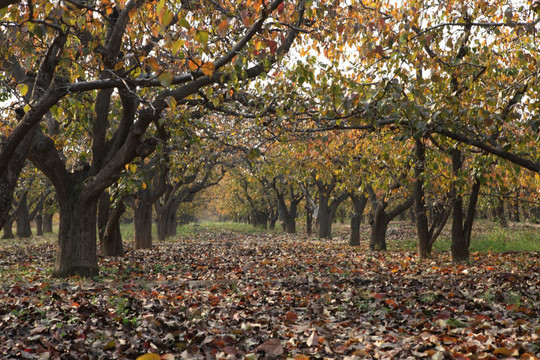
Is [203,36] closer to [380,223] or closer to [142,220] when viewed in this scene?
[380,223]

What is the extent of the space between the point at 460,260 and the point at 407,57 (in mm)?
6249

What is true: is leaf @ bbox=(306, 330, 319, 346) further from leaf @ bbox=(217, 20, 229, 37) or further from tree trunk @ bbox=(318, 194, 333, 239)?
tree trunk @ bbox=(318, 194, 333, 239)

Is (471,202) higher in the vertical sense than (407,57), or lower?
lower

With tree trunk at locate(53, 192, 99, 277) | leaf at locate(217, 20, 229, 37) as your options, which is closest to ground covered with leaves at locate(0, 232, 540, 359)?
tree trunk at locate(53, 192, 99, 277)

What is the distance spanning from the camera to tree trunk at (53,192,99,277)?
31.9 ft

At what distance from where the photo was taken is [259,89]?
1066 centimetres

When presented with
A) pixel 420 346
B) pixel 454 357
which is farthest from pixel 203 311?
pixel 454 357

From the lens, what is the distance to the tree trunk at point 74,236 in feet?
31.9

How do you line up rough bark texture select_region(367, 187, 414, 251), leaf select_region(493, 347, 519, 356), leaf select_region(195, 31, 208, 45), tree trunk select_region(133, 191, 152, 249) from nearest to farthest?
leaf select_region(195, 31, 208, 45)
leaf select_region(493, 347, 519, 356)
rough bark texture select_region(367, 187, 414, 251)
tree trunk select_region(133, 191, 152, 249)

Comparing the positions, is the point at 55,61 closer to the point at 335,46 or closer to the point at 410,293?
the point at 335,46

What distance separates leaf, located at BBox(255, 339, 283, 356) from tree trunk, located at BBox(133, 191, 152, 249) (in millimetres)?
14358

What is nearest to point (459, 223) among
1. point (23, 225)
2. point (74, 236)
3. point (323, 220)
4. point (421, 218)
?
point (421, 218)

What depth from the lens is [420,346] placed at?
14.0 feet

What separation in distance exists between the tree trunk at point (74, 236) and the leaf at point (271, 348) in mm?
6836
